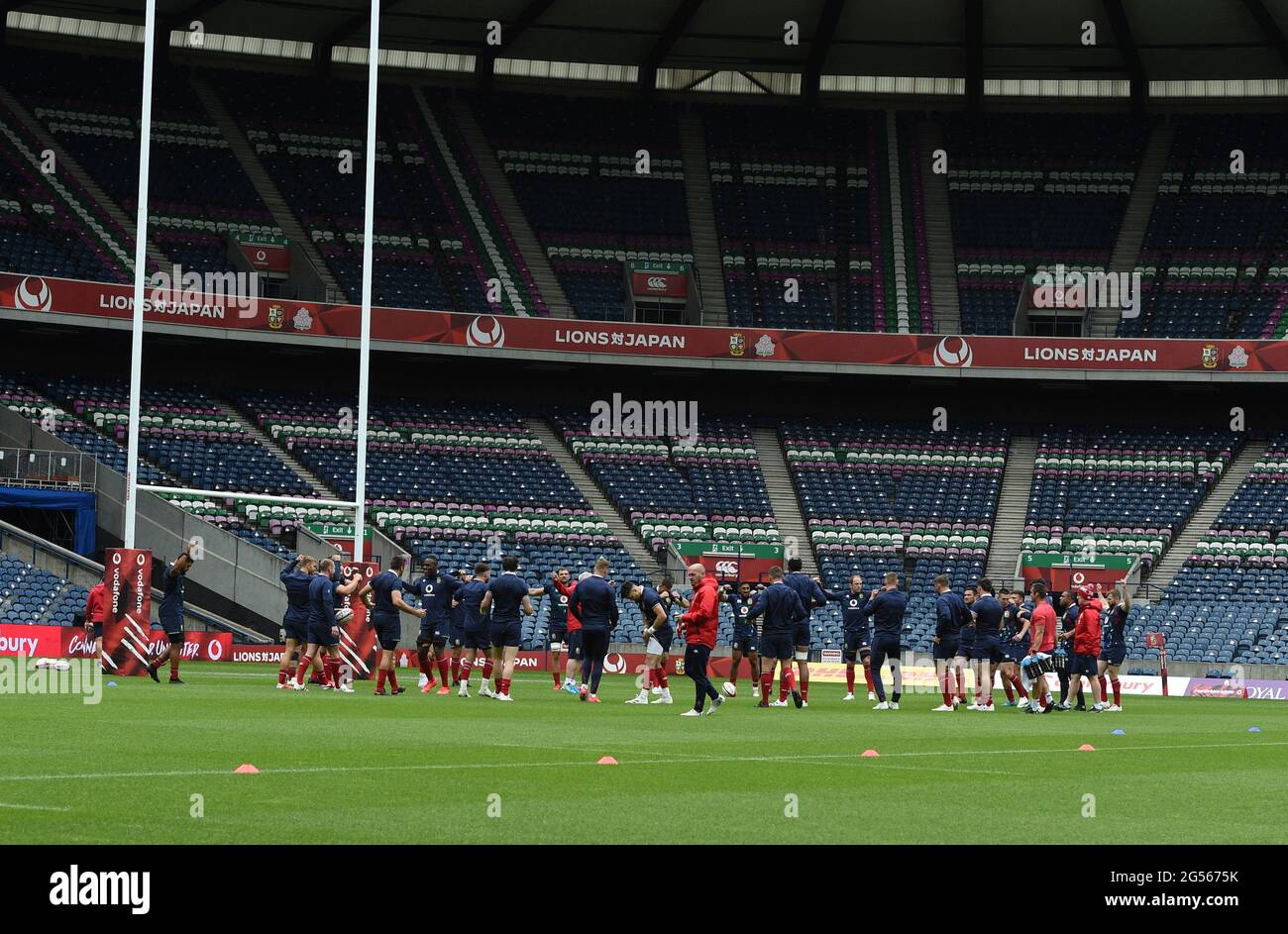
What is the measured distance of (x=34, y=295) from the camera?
1923 inches

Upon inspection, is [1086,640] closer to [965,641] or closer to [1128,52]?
[965,641]

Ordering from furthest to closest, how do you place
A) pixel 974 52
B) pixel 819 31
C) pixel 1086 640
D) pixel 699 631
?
pixel 974 52, pixel 819 31, pixel 1086 640, pixel 699 631

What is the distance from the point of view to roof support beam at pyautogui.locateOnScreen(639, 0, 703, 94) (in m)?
53.9

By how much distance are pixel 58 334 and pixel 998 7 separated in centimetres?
3181

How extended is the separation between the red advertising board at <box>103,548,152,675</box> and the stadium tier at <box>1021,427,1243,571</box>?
107 feet

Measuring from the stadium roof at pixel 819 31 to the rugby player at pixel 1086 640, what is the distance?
100ft

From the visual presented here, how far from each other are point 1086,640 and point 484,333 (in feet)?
101

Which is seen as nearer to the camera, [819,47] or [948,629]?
[948,629]

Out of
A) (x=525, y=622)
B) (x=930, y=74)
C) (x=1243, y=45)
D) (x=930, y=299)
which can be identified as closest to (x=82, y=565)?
→ (x=525, y=622)

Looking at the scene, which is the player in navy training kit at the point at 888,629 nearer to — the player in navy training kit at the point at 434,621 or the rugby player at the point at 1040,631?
the rugby player at the point at 1040,631

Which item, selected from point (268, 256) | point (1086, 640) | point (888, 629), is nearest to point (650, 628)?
point (888, 629)

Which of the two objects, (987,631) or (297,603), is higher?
(297,603)

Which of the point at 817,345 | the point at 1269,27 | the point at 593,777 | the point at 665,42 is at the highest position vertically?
the point at 665,42
